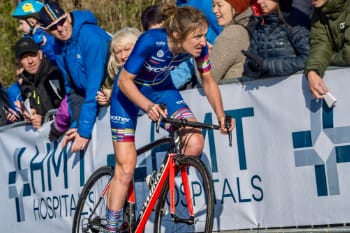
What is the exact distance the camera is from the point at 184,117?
29.3ft

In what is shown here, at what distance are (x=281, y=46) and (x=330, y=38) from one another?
19.3 inches

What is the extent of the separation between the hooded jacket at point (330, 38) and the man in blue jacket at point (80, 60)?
2.64m

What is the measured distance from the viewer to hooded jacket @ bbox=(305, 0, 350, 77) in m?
8.77

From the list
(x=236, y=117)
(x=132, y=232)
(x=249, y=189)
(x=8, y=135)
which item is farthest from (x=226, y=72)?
(x=8, y=135)

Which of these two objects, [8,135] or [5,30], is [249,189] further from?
[5,30]

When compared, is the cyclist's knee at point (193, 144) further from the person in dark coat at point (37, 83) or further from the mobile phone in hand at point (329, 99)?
the person in dark coat at point (37, 83)

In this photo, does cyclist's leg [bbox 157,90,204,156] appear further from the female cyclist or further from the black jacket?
the black jacket

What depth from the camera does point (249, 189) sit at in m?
9.52

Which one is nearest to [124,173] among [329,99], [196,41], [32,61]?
[196,41]

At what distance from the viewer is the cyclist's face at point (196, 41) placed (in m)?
8.41

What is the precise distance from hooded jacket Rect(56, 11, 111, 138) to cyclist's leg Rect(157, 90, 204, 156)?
1648 mm

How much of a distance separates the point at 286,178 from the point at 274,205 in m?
0.30

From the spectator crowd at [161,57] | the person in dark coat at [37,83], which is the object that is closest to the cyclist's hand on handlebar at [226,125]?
the spectator crowd at [161,57]

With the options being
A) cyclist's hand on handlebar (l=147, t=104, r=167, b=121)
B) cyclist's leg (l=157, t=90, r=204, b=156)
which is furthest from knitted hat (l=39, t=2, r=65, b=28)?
cyclist's hand on handlebar (l=147, t=104, r=167, b=121)
